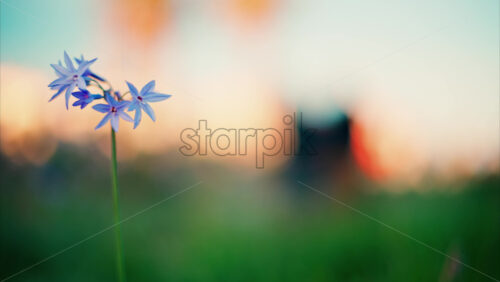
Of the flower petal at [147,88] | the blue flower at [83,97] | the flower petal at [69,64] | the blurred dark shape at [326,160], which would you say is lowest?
the blurred dark shape at [326,160]

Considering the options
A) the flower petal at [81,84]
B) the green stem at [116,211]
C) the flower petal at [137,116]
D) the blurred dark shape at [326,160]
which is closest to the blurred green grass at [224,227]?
the blurred dark shape at [326,160]

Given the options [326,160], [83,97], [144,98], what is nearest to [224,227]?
[326,160]

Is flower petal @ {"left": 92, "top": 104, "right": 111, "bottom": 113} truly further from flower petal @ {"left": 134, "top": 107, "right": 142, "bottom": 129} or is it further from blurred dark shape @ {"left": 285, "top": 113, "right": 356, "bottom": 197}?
blurred dark shape @ {"left": 285, "top": 113, "right": 356, "bottom": 197}

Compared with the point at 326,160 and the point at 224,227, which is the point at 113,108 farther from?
the point at 326,160

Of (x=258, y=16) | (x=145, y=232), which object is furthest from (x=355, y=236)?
(x=258, y=16)

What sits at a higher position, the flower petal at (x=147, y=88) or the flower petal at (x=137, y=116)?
the flower petal at (x=147, y=88)

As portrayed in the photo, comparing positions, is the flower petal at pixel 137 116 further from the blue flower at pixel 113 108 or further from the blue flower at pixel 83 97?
the blue flower at pixel 83 97
